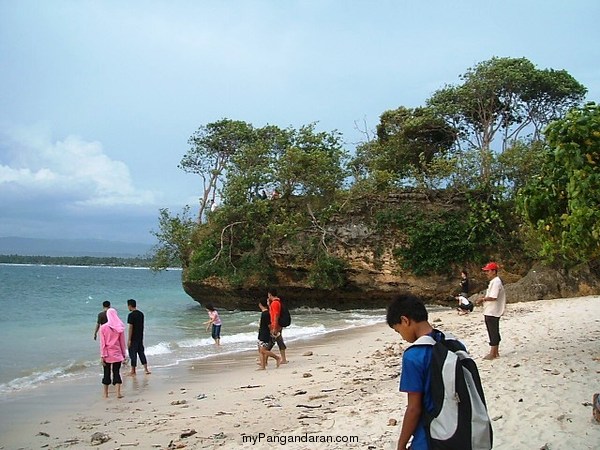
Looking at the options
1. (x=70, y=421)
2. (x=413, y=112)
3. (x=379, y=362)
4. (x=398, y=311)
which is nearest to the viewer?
(x=398, y=311)

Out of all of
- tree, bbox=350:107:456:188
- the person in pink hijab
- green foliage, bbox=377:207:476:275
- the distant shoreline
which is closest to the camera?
the person in pink hijab

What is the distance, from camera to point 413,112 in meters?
31.2

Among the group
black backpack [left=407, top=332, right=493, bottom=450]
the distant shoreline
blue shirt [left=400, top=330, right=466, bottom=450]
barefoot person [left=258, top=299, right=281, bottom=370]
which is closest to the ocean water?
barefoot person [left=258, top=299, right=281, bottom=370]

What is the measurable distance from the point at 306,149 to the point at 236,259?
6.76 metres

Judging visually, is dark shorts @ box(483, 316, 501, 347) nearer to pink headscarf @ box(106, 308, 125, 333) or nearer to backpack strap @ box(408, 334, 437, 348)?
backpack strap @ box(408, 334, 437, 348)

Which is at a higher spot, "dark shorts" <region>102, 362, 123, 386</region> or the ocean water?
"dark shorts" <region>102, 362, 123, 386</region>

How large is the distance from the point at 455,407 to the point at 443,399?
0.24 feet

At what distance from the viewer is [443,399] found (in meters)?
2.86

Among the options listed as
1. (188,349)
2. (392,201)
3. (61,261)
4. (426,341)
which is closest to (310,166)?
(392,201)

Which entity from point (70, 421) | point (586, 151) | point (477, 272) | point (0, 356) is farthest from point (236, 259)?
point (586, 151)

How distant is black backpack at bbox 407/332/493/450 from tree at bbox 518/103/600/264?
164 inches

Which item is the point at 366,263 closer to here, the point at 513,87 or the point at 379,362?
the point at 513,87

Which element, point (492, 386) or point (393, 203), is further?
point (393, 203)

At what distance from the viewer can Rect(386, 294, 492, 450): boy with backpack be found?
2854 millimetres
